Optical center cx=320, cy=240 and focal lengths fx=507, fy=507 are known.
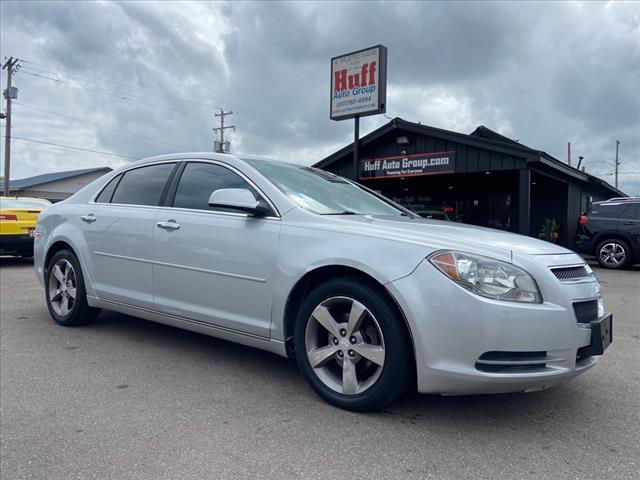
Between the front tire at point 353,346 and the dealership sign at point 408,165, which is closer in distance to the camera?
the front tire at point 353,346

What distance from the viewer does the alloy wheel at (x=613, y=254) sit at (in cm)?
1156

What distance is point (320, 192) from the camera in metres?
3.72

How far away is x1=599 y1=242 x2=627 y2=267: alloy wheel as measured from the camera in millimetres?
11558

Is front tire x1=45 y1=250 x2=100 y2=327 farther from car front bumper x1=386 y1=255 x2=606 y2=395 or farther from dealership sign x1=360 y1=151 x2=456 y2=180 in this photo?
dealership sign x1=360 y1=151 x2=456 y2=180

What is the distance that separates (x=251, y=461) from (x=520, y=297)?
151cm

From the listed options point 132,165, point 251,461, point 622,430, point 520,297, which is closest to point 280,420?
Answer: point 251,461

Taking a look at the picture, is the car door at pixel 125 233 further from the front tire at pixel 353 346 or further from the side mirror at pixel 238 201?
the front tire at pixel 353 346

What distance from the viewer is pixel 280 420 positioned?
9.08ft

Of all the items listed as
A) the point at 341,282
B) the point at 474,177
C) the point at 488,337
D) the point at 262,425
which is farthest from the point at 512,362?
the point at 474,177

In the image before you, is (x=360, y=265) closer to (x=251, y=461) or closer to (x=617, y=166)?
(x=251, y=461)

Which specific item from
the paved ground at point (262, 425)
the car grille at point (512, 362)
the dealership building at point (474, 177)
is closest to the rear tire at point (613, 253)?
the dealership building at point (474, 177)

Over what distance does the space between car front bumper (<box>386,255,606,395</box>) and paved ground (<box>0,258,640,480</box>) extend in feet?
1.00

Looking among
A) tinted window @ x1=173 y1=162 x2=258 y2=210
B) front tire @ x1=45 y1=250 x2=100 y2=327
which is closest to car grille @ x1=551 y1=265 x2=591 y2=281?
tinted window @ x1=173 y1=162 x2=258 y2=210

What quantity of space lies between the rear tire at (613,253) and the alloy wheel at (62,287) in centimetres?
1134
